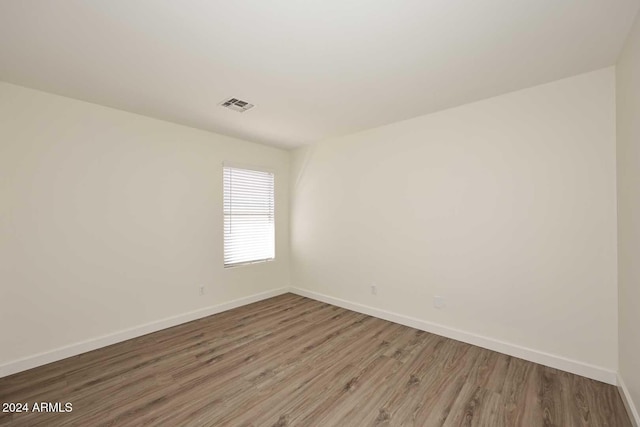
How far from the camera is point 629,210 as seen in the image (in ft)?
6.07

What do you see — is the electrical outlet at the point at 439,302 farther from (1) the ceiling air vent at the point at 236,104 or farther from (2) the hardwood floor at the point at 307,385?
(1) the ceiling air vent at the point at 236,104

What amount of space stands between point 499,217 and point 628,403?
1.57 m

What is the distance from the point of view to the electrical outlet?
10.1 feet

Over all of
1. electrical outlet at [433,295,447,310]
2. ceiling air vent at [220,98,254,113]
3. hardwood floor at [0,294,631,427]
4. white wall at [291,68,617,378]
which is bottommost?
hardwood floor at [0,294,631,427]

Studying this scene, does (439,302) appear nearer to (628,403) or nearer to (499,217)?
(499,217)

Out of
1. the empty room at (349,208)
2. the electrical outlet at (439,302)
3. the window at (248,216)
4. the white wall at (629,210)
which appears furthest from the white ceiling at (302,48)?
the electrical outlet at (439,302)

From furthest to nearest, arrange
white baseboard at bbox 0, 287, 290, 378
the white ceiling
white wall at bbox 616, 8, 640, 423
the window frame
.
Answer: the window frame → white baseboard at bbox 0, 287, 290, 378 → white wall at bbox 616, 8, 640, 423 → the white ceiling

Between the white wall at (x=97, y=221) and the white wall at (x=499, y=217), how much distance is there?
6.73ft

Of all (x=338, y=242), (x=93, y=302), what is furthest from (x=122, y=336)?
(x=338, y=242)

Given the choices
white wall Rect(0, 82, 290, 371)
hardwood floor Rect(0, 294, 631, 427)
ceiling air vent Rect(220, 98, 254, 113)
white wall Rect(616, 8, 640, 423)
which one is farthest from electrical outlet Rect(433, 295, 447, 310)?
ceiling air vent Rect(220, 98, 254, 113)

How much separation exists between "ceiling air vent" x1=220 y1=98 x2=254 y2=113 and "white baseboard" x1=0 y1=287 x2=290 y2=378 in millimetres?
2675

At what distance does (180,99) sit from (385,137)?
2.46 metres

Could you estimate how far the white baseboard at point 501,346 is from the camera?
88.0 inches

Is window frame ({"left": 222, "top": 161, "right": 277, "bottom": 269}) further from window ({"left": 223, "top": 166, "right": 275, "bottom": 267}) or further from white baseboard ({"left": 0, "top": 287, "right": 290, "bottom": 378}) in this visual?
white baseboard ({"left": 0, "top": 287, "right": 290, "bottom": 378})
